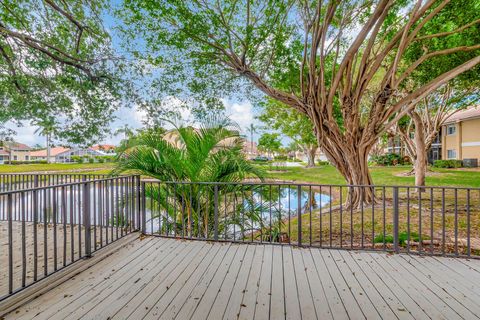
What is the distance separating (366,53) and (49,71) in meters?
6.09

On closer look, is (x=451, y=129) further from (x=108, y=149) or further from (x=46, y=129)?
(x=46, y=129)

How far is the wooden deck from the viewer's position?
1.87 meters

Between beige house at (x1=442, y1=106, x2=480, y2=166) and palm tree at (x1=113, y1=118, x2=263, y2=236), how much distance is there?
21.1 meters

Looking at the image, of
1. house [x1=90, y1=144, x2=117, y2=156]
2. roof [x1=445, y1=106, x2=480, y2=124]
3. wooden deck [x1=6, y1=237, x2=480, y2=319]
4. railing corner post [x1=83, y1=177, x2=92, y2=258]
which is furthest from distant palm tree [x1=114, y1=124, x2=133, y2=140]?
roof [x1=445, y1=106, x2=480, y2=124]

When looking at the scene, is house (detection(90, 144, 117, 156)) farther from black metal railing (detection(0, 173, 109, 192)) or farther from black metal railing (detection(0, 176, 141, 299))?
black metal railing (detection(0, 176, 141, 299))

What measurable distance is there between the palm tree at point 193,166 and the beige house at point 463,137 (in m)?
21.1

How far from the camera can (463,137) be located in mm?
18453

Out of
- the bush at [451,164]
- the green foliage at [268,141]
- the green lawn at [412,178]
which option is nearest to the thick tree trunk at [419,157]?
the green lawn at [412,178]

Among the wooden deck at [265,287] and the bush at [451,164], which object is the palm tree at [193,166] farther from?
the bush at [451,164]

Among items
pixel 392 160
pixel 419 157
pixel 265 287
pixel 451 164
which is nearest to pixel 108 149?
pixel 265 287

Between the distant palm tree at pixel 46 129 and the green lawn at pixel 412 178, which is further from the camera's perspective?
the green lawn at pixel 412 178

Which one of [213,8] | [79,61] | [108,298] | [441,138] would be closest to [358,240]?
Result: [108,298]

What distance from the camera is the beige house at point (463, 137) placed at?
1752 cm

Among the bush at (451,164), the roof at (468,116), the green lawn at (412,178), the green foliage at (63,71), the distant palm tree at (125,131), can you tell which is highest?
the roof at (468,116)
